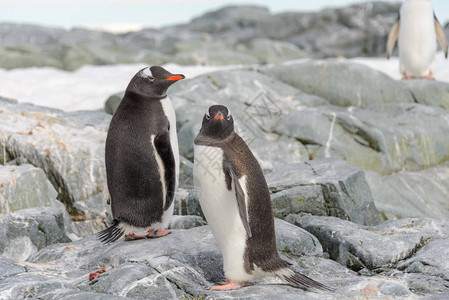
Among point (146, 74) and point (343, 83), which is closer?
point (146, 74)

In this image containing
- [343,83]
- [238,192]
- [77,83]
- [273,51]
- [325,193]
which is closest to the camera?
[238,192]

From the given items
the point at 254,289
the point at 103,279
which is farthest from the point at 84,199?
the point at 254,289

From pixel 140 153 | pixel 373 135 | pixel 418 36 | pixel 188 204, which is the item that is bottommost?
pixel 188 204

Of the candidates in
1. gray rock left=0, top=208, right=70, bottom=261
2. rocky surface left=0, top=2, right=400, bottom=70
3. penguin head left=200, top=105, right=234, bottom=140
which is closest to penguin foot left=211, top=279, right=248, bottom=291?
penguin head left=200, top=105, right=234, bottom=140

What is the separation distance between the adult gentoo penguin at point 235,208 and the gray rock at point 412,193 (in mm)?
2998

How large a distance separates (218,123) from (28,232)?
2114mm

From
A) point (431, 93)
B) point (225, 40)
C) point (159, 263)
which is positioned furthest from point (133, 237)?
point (225, 40)

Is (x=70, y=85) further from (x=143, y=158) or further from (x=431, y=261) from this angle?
(x=431, y=261)

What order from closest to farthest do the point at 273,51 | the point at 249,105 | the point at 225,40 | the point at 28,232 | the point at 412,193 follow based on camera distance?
the point at 28,232, the point at 412,193, the point at 249,105, the point at 273,51, the point at 225,40

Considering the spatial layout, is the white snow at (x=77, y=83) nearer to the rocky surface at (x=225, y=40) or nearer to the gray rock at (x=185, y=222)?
the rocky surface at (x=225, y=40)

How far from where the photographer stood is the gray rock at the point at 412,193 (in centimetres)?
638

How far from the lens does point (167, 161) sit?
13.6 feet

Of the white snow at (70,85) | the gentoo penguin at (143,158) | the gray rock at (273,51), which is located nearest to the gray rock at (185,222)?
the gentoo penguin at (143,158)

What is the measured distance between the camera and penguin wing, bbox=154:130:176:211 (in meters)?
4.12
